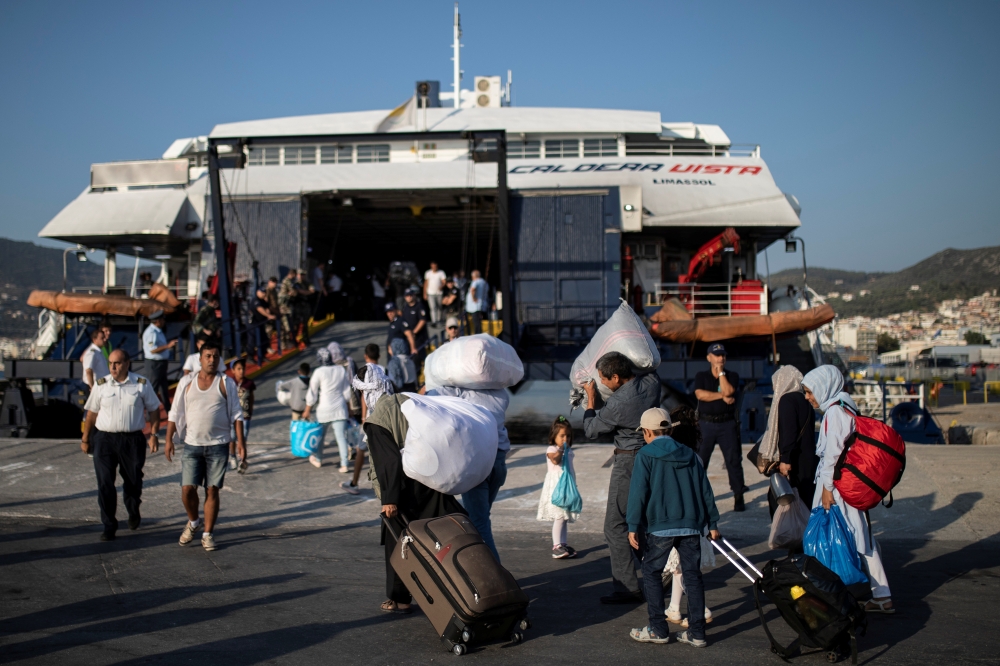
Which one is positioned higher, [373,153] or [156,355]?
[373,153]

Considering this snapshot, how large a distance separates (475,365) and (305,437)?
4.62 m

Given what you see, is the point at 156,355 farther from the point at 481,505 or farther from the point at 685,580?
the point at 685,580

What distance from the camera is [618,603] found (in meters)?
5.09

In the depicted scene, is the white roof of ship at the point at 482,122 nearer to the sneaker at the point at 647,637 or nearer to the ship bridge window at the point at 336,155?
the ship bridge window at the point at 336,155

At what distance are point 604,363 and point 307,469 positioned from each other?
223 inches

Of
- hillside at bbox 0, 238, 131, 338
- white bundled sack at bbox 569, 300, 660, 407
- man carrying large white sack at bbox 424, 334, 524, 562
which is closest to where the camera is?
man carrying large white sack at bbox 424, 334, 524, 562

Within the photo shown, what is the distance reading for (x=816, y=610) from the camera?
162 inches

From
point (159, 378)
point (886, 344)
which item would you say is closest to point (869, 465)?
point (159, 378)

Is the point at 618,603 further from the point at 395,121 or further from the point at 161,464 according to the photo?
the point at 395,121

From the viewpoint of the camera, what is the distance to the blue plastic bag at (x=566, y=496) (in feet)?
21.1

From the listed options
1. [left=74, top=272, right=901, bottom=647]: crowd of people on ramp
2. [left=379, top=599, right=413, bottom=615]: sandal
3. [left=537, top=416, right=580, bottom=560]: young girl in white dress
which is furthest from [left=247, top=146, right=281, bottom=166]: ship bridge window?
[left=379, top=599, right=413, bottom=615]: sandal

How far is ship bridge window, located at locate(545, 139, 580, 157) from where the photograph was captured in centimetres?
2169

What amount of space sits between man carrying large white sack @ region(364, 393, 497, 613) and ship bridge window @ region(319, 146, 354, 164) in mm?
17851

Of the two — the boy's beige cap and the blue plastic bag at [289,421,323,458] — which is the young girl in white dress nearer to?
the boy's beige cap
